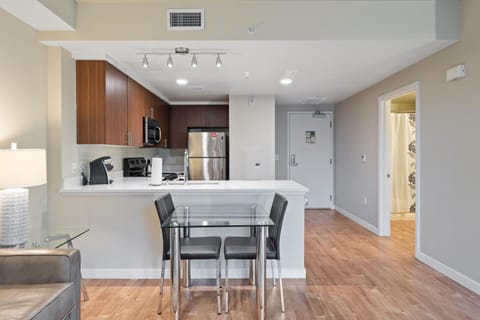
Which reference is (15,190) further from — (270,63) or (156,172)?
(270,63)

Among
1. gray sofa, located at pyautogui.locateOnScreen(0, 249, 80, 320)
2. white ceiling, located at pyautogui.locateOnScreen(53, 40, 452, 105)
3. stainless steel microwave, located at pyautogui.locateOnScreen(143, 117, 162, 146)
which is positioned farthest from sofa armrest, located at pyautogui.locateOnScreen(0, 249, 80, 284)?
stainless steel microwave, located at pyautogui.locateOnScreen(143, 117, 162, 146)

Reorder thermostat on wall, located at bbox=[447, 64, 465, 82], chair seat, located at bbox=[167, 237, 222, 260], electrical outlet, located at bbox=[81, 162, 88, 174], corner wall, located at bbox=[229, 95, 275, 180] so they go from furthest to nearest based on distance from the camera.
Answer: corner wall, located at bbox=[229, 95, 275, 180]
electrical outlet, located at bbox=[81, 162, 88, 174]
thermostat on wall, located at bbox=[447, 64, 465, 82]
chair seat, located at bbox=[167, 237, 222, 260]

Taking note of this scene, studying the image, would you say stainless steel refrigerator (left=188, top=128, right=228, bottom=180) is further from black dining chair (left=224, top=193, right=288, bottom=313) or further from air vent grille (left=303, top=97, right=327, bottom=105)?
black dining chair (left=224, top=193, right=288, bottom=313)

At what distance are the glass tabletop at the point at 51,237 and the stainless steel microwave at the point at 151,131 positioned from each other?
7.19 ft

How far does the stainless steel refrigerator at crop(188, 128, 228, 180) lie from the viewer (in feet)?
18.2

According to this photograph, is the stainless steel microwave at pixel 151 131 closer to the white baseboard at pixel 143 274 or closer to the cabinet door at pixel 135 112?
the cabinet door at pixel 135 112

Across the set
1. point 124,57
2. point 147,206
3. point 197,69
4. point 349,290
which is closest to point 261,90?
point 197,69

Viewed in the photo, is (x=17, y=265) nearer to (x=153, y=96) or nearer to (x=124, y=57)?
(x=124, y=57)

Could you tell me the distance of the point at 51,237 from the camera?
2.22 metres

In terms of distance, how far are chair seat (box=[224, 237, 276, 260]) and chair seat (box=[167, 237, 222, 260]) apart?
0.09m

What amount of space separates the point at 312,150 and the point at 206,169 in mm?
2495

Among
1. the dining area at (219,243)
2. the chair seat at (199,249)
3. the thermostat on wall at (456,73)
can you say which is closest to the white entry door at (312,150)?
the thermostat on wall at (456,73)

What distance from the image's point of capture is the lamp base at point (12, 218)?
81.1 inches

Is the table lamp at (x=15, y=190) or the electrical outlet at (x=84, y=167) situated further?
the electrical outlet at (x=84, y=167)
